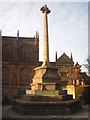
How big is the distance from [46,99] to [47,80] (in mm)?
2378

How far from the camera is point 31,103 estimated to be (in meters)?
9.31

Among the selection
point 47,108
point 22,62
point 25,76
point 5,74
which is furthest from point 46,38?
point 5,74

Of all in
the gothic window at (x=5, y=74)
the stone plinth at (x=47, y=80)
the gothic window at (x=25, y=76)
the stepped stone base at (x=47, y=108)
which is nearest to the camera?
the stepped stone base at (x=47, y=108)

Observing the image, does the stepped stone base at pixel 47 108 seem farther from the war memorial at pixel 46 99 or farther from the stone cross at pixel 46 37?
the stone cross at pixel 46 37

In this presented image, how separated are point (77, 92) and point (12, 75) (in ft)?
74.7

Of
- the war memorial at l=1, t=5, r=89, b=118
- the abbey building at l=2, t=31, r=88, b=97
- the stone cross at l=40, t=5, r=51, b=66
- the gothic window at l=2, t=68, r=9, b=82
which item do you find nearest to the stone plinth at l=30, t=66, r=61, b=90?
the war memorial at l=1, t=5, r=89, b=118

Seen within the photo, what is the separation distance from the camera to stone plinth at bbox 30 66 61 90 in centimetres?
1225

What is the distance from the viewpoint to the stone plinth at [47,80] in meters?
12.2

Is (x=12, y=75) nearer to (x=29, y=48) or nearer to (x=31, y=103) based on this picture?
(x=29, y=48)

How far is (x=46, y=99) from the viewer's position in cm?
1052

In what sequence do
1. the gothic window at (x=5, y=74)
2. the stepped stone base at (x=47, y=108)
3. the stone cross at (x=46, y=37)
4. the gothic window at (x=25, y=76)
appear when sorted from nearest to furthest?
the stepped stone base at (x=47, y=108) < the stone cross at (x=46, y=37) < the gothic window at (x=5, y=74) < the gothic window at (x=25, y=76)

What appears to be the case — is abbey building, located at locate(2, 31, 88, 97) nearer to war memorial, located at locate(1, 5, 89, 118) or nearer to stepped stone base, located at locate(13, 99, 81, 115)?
war memorial, located at locate(1, 5, 89, 118)

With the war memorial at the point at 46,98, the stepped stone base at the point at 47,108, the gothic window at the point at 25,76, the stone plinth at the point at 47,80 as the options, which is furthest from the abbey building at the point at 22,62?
the stepped stone base at the point at 47,108

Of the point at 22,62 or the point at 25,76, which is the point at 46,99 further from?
the point at 22,62
